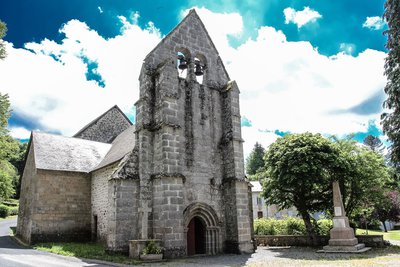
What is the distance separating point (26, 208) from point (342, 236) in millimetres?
20654

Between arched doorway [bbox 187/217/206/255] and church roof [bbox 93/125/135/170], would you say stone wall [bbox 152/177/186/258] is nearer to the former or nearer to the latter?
arched doorway [bbox 187/217/206/255]

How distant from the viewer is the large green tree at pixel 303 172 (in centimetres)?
1945

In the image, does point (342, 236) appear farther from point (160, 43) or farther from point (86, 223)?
point (86, 223)

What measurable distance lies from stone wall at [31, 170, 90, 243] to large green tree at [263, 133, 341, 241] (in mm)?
12302

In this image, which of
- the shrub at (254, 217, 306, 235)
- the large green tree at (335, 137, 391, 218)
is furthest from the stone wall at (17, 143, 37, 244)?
the large green tree at (335, 137, 391, 218)

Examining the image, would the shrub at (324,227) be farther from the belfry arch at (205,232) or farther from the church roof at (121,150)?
the church roof at (121,150)

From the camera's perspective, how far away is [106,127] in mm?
28891

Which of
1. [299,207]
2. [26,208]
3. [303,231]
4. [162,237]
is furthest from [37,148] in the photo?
[303,231]

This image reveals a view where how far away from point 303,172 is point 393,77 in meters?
7.14

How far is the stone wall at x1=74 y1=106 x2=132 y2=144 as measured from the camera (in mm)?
28034

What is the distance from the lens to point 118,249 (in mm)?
14102

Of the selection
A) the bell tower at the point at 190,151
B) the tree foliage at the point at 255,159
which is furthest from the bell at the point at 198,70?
the tree foliage at the point at 255,159

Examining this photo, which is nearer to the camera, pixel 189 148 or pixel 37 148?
pixel 189 148

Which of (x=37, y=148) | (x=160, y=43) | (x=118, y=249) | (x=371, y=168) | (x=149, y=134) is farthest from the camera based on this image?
(x=37, y=148)
